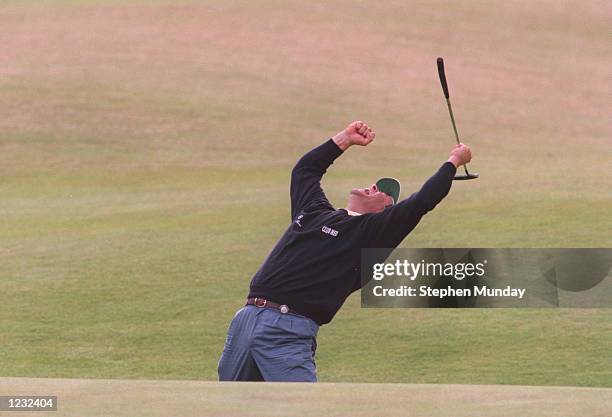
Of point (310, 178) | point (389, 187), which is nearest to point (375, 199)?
point (389, 187)

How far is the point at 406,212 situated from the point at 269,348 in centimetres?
90

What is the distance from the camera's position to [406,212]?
253 inches

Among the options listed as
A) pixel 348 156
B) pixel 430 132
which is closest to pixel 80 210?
pixel 348 156

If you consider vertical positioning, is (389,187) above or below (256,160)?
above

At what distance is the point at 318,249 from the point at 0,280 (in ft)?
25.6

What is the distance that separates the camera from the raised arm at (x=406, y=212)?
6.40 m

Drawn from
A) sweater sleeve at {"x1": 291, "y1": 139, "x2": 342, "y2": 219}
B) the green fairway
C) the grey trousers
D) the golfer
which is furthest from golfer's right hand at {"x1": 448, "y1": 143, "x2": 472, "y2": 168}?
the green fairway

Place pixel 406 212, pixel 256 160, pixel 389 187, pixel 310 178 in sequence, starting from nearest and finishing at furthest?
pixel 406 212
pixel 389 187
pixel 310 178
pixel 256 160

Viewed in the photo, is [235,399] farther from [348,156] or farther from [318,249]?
[348,156]

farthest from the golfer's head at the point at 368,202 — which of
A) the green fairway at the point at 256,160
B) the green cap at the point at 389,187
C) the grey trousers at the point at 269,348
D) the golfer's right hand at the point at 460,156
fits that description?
the green fairway at the point at 256,160

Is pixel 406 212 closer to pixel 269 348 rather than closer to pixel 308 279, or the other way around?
pixel 308 279

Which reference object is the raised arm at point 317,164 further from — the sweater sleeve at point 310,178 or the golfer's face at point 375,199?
the golfer's face at point 375,199

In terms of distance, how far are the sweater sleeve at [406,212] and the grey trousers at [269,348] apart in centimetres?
53

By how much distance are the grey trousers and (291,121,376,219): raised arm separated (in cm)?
65
